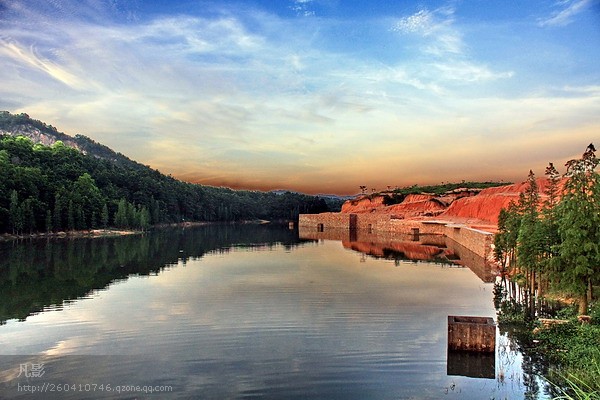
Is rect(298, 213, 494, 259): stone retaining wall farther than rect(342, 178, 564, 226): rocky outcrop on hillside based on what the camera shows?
No

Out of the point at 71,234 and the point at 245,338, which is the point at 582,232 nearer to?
the point at 245,338

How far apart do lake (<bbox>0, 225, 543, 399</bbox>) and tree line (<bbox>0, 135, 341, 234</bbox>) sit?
48319mm

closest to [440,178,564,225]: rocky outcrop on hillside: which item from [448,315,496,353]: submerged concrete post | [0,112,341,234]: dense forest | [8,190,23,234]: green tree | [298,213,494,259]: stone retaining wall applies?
[298,213,494,259]: stone retaining wall

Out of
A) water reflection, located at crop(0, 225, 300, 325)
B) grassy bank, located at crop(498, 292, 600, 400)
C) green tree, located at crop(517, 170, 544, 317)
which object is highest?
green tree, located at crop(517, 170, 544, 317)

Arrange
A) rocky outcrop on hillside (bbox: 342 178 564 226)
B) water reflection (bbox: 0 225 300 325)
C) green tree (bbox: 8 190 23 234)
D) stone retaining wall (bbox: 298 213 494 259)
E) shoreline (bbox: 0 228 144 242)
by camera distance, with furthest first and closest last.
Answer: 1. rocky outcrop on hillside (bbox: 342 178 564 226)
2. green tree (bbox: 8 190 23 234)
3. shoreline (bbox: 0 228 144 242)
4. stone retaining wall (bbox: 298 213 494 259)
5. water reflection (bbox: 0 225 300 325)

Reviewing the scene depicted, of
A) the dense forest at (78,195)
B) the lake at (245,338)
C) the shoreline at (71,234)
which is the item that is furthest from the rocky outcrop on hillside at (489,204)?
the dense forest at (78,195)

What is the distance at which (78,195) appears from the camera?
87.6 m

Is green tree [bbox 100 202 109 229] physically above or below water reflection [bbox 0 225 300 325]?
above

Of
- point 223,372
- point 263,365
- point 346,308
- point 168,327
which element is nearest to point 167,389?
point 223,372

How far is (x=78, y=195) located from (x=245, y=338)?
80972mm

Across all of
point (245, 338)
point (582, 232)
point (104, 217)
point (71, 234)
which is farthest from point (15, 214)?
point (582, 232)

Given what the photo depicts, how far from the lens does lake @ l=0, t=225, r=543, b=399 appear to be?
12.7 metres

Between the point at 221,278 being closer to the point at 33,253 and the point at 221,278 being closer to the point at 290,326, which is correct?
the point at 290,326

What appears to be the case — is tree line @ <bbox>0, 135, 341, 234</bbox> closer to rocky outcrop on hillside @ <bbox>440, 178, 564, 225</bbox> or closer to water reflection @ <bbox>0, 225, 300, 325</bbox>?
water reflection @ <bbox>0, 225, 300, 325</bbox>
